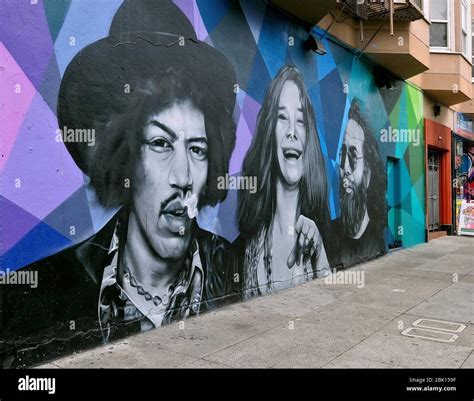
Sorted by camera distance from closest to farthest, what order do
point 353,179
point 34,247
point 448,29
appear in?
point 34,247 < point 353,179 < point 448,29

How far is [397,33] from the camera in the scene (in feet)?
36.6

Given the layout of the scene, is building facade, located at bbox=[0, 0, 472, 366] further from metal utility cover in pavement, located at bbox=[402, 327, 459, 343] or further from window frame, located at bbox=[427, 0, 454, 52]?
window frame, located at bbox=[427, 0, 454, 52]

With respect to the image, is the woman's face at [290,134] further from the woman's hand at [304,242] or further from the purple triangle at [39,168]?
the purple triangle at [39,168]

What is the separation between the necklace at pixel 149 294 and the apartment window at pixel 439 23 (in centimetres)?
1300

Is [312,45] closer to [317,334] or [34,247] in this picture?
[317,334]

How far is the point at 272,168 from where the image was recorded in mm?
7965

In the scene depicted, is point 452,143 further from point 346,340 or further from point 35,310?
point 35,310

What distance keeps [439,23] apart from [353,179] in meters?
7.91

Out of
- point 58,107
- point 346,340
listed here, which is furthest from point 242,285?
point 58,107

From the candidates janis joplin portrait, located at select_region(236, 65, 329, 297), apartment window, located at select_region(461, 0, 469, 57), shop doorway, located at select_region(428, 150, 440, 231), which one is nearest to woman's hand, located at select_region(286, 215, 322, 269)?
janis joplin portrait, located at select_region(236, 65, 329, 297)

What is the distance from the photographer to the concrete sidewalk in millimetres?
4836

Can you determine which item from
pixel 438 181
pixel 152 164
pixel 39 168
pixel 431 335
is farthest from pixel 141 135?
pixel 438 181

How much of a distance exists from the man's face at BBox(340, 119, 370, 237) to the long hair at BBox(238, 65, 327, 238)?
113 cm

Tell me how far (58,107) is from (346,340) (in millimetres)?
4092
